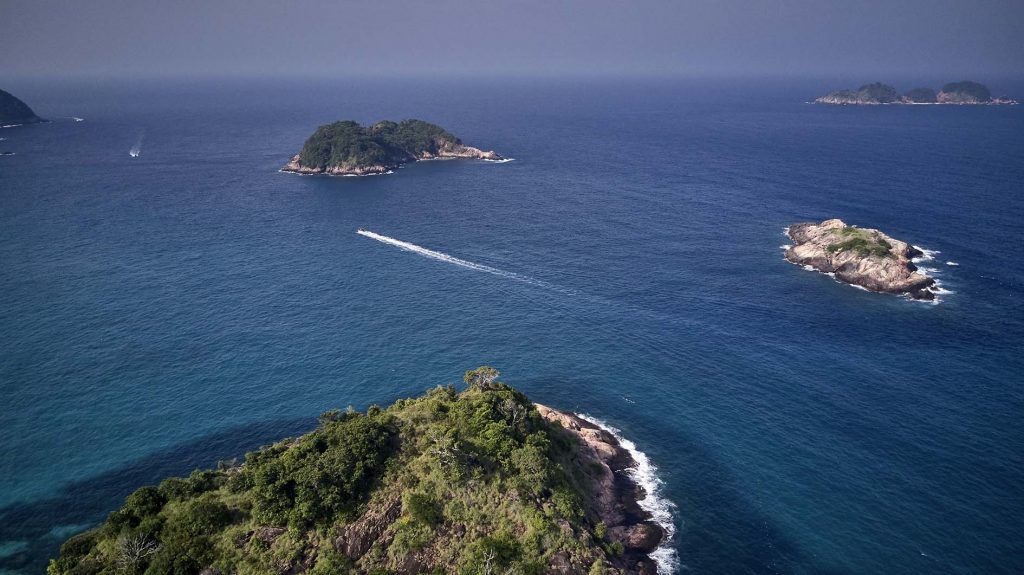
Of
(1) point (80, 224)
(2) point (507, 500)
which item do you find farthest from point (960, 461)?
(1) point (80, 224)

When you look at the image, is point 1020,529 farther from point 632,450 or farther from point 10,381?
point 10,381

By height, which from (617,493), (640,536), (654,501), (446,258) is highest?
(446,258)

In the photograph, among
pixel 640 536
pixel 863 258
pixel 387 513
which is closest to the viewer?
pixel 387 513

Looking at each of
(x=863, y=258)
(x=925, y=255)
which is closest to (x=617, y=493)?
(x=863, y=258)

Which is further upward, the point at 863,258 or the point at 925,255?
the point at 863,258

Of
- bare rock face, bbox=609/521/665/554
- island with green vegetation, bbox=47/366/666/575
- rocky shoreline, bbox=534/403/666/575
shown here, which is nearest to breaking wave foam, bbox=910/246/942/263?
rocky shoreline, bbox=534/403/666/575

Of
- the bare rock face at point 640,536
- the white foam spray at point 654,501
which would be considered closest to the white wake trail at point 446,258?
the white foam spray at point 654,501

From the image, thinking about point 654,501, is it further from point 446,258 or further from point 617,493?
point 446,258

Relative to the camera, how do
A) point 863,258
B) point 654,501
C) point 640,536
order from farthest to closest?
point 863,258
point 654,501
point 640,536
